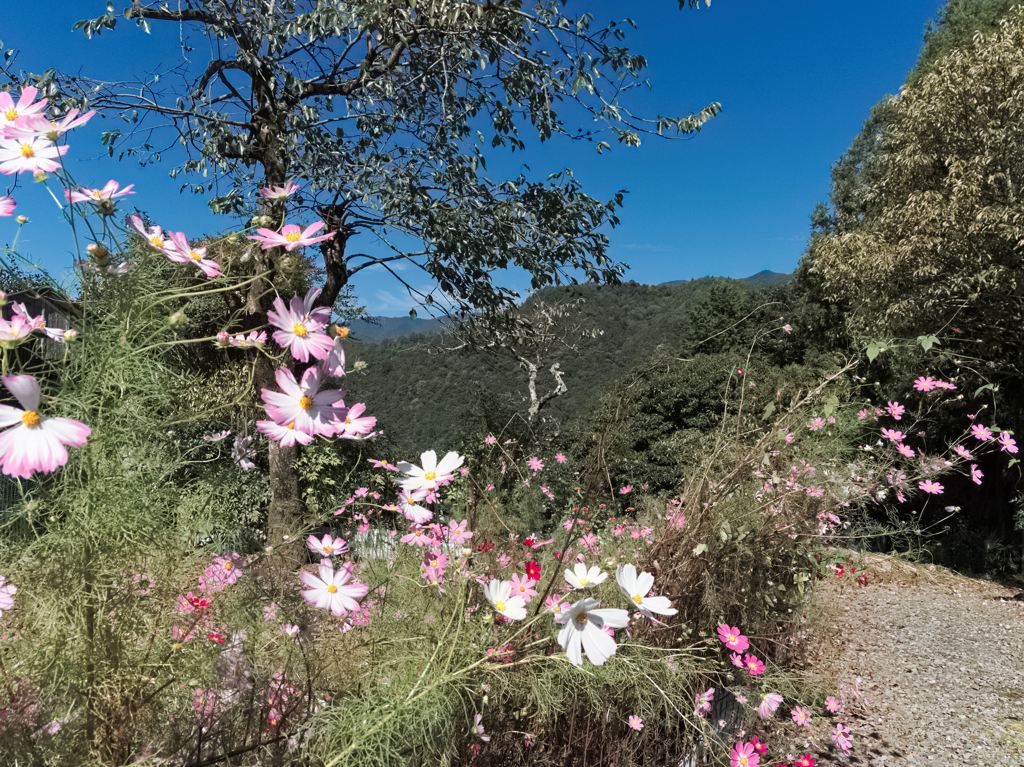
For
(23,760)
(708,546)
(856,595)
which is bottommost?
(856,595)

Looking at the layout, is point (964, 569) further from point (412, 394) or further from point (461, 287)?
point (412, 394)

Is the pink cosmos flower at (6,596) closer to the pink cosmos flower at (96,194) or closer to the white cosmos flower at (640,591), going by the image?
the pink cosmos flower at (96,194)

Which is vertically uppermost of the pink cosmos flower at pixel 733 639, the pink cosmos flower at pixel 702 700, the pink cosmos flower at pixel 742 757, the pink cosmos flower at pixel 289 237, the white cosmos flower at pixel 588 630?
the pink cosmos flower at pixel 289 237

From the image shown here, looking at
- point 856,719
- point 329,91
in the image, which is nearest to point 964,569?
point 856,719

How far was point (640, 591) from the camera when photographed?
0.86 meters

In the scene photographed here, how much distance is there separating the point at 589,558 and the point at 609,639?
1.20 metres

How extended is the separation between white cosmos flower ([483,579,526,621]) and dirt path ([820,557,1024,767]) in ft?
6.95

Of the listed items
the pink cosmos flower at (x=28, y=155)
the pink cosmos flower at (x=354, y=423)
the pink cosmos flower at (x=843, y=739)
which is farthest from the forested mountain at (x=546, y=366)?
the pink cosmos flower at (x=28, y=155)

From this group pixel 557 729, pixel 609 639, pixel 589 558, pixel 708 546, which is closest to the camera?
pixel 609 639

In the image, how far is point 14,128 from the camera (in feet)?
1.88

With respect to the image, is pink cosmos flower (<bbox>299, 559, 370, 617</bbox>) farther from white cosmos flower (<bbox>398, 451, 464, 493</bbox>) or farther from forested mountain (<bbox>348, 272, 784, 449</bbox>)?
forested mountain (<bbox>348, 272, 784, 449</bbox>)

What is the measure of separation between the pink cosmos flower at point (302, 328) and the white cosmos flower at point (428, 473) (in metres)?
0.32

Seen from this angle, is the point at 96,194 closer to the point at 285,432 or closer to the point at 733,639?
the point at 285,432

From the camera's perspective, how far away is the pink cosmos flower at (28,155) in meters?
0.55
